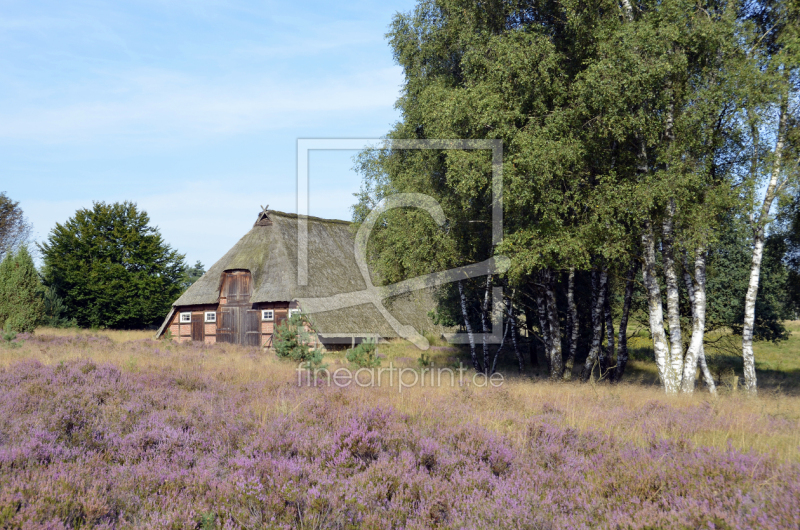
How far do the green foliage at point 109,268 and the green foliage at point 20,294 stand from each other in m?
10.1

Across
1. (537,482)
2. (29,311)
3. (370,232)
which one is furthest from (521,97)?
(29,311)

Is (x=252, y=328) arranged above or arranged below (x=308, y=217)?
below

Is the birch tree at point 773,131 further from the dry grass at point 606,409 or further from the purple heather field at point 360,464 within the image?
the purple heather field at point 360,464

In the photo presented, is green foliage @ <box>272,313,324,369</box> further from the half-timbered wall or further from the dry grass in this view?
the half-timbered wall

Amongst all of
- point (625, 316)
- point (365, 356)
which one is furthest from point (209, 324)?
point (625, 316)

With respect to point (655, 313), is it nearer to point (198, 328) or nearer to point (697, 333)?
point (697, 333)

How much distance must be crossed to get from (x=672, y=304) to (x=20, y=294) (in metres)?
30.6

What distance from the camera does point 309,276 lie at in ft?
101

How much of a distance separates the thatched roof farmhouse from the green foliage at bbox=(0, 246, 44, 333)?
6.75 m

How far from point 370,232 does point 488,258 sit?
505 centimetres

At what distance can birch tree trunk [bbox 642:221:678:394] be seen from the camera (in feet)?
43.1

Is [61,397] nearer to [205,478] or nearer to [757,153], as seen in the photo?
[205,478]

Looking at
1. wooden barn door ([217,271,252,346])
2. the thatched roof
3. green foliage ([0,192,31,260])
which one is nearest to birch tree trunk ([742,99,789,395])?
the thatched roof

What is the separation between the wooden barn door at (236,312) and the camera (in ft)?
98.0
